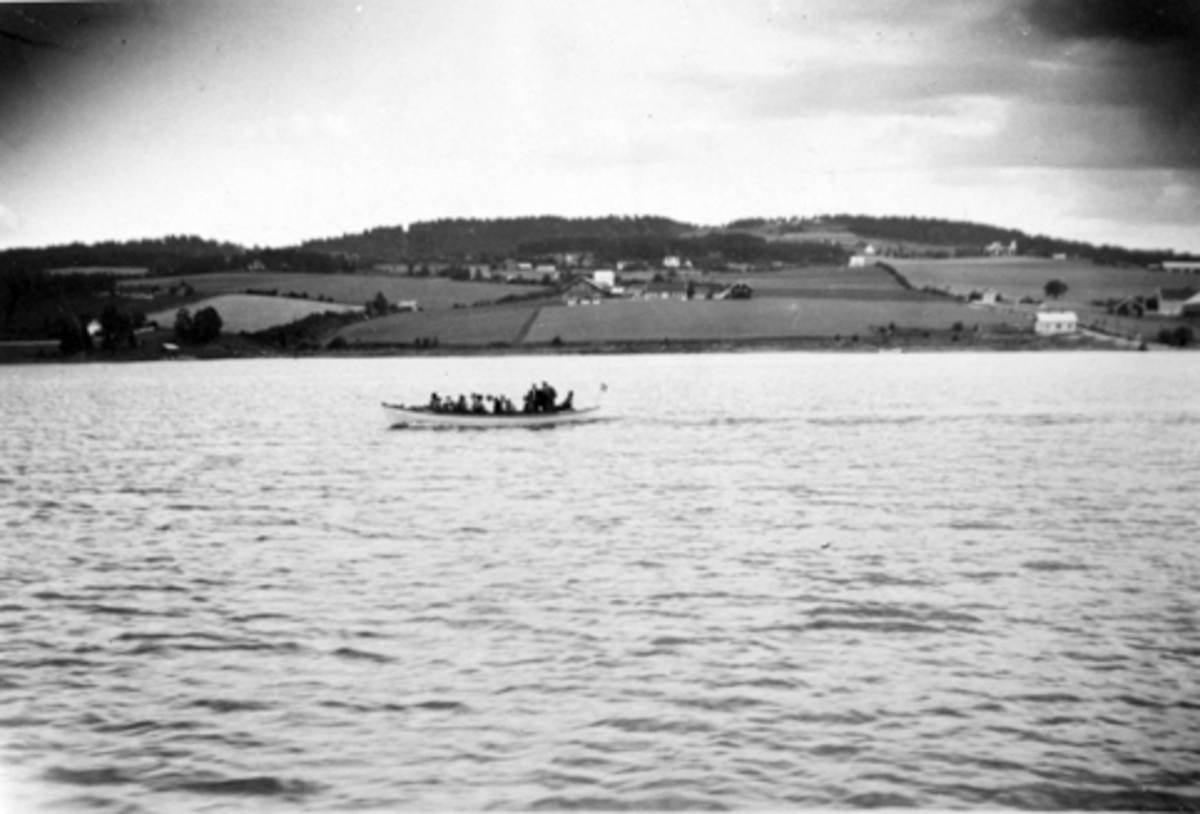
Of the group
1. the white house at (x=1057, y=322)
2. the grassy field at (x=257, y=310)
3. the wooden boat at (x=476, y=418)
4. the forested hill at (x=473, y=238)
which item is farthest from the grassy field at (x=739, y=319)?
the wooden boat at (x=476, y=418)

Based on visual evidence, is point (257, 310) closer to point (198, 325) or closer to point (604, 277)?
point (198, 325)

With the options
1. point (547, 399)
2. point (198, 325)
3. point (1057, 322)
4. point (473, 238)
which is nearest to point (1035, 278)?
point (1057, 322)

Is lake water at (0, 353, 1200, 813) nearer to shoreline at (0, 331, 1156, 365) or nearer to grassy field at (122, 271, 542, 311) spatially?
shoreline at (0, 331, 1156, 365)

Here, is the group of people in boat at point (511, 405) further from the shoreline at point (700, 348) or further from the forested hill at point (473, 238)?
the shoreline at point (700, 348)

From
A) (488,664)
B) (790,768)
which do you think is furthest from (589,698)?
(790,768)

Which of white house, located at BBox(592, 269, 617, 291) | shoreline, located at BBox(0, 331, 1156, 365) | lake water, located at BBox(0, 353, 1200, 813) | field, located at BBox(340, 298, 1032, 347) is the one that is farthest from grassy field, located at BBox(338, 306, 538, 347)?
lake water, located at BBox(0, 353, 1200, 813)

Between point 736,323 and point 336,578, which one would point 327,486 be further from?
point 736,323
